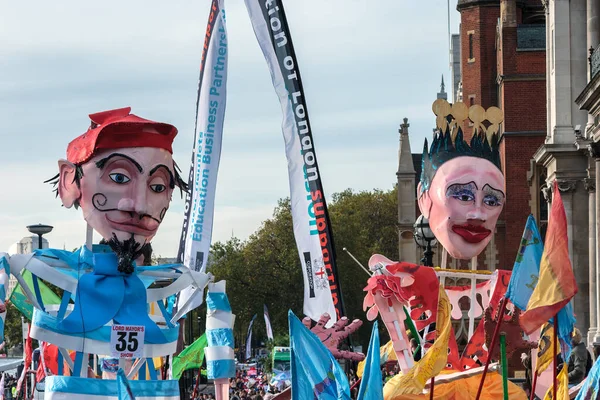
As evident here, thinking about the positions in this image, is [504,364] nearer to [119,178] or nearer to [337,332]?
[337,332]

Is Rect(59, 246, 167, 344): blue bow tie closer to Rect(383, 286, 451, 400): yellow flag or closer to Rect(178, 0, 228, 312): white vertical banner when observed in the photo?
Rect(383, 286, 451, 400): yellow flag

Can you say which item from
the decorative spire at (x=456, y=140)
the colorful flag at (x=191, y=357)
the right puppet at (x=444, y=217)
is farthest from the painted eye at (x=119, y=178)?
the decorative spire at (x=456, y=140)

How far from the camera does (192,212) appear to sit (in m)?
18.5

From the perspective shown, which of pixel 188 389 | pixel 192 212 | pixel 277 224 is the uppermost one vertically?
pixel 277 224

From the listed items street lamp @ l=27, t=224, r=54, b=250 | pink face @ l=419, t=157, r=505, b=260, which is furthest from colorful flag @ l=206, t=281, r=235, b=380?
street lamp @ l=27, t=224, r=54, b=250

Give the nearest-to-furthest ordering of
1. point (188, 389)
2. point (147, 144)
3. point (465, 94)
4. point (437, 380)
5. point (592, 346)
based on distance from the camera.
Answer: point (147, 144), point (437, 380), point (592, 346), point (188, 389), point (465, 94)

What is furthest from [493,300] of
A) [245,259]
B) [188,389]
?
[245,259]

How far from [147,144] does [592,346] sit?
16939 millimetres

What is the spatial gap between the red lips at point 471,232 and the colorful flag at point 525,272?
2981mm

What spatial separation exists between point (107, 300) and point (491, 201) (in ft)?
18.1

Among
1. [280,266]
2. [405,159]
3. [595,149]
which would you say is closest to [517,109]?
[405,159]

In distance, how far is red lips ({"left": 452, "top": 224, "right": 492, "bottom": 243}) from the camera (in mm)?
18047

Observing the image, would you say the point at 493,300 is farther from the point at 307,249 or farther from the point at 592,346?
the point at 592,346

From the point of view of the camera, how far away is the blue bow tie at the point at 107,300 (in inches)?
560
